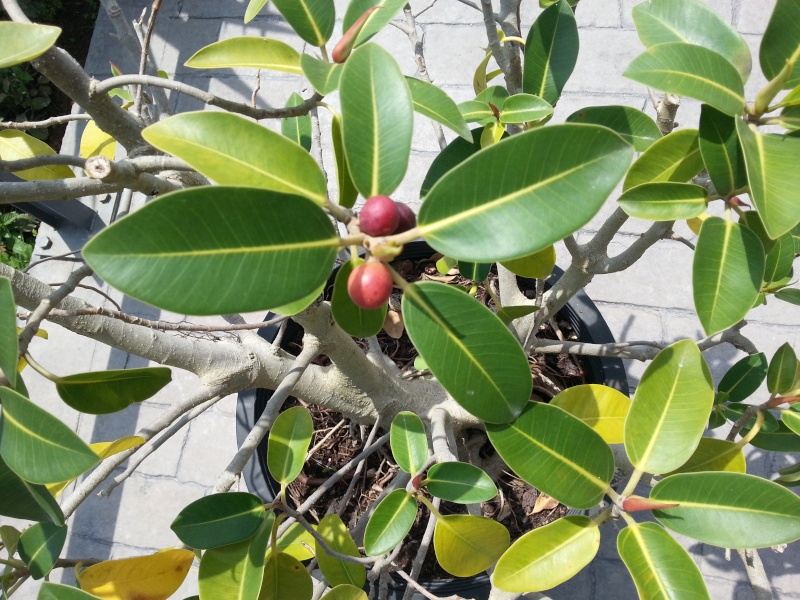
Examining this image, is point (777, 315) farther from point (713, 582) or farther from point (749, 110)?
point (749, 110)

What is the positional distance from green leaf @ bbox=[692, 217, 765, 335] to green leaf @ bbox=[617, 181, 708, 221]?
3 centimetres

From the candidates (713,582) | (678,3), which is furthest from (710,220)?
(713,582)

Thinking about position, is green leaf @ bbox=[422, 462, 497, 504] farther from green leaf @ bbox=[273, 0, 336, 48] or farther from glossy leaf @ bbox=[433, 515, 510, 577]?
green leaf @ bbox=[273, 0, 336, 48]

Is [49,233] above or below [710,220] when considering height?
below

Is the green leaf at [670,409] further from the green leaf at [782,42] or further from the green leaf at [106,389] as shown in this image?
the green leaf at [106,389]

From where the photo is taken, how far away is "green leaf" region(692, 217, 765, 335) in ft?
1.51

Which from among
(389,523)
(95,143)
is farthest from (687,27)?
(95,143)

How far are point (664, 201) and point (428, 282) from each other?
0.22 m

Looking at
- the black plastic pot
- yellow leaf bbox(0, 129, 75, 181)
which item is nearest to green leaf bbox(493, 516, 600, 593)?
the black plastic pot

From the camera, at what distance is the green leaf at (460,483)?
0.61 m

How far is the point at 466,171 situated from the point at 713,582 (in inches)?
53.7

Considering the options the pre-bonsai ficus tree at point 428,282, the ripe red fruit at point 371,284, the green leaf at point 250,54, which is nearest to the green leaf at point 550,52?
the pre-bonsai ficus tree at point 428,282

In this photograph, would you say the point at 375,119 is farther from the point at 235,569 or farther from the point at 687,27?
the point at 235,569

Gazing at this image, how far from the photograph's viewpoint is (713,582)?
1316mm
